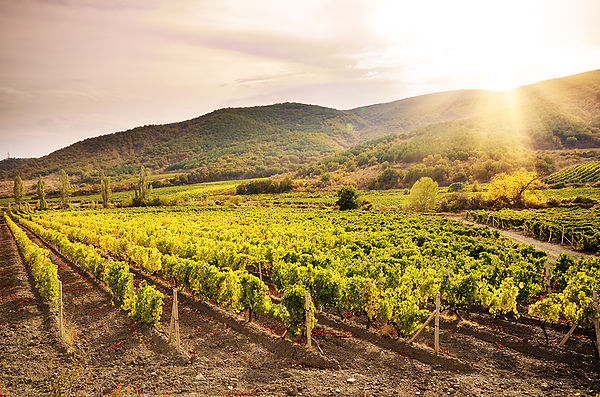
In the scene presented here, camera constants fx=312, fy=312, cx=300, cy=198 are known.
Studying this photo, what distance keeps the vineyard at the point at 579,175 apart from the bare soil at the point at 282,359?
121505 mm

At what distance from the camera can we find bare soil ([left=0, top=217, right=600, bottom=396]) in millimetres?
8578

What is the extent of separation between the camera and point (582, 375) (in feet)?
29.1

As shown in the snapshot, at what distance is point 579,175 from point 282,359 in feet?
452

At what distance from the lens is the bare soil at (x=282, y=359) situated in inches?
338

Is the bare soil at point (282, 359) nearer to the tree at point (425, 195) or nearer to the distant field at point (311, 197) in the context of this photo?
the tree at point (425, 195)

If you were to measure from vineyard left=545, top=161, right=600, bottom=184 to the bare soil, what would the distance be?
399ft

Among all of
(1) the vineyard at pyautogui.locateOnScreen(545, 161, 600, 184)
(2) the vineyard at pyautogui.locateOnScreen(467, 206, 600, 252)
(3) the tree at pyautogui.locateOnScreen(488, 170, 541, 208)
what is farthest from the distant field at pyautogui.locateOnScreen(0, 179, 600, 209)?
(2) the vineyard at pyautogui.locateOnScreen(467, 206, 600, 252)

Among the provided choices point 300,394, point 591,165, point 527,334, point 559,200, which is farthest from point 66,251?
point 591,165

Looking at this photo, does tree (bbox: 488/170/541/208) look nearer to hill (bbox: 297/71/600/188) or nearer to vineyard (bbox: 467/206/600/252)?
vineyard (bbox: 467/206/600/252)

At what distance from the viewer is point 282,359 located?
1016 cm

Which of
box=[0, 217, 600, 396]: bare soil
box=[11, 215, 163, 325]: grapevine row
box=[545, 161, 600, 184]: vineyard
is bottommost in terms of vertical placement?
box=[545, 161, 600, 184]: vineyard

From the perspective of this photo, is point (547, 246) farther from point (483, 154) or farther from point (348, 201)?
point (483, 154)

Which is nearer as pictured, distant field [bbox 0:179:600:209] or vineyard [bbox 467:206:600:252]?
vineyard [bbox 467:206:600:252]

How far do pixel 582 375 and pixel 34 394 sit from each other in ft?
49.9
